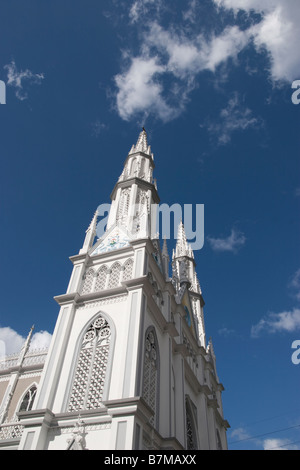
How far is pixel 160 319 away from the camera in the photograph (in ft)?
51.0

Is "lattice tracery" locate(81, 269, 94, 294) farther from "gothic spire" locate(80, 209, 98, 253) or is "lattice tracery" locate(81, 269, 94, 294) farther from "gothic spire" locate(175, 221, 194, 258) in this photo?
"gothic spire" locate(175, 221, 194, 258)

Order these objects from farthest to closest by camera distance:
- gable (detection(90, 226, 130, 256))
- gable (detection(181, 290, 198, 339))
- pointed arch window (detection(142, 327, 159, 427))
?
gable (detection(181, 290, 198, 339))
gable (detection(90, 226, 130, 256))
pointed arch window (detection(142, 327, 159, 427))

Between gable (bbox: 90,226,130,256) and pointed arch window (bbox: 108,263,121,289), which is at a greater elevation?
gable (bbox: 90,226,130,256)

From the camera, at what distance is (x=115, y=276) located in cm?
1582

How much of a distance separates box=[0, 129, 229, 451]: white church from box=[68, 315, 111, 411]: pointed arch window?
0.04 m

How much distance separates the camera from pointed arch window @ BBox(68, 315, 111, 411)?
11.8 meters

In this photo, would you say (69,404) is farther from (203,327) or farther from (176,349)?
(203,327)

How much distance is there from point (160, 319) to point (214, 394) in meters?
12.2

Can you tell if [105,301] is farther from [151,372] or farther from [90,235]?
[90,235]

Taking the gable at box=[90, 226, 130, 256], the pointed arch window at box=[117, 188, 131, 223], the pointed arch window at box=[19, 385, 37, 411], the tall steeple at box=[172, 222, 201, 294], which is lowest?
the pointed arch window at box=[19, 385, 37, 411]

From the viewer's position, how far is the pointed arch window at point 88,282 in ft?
51.8

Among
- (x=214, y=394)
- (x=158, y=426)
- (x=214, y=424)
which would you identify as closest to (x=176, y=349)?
(x=158, y=426)

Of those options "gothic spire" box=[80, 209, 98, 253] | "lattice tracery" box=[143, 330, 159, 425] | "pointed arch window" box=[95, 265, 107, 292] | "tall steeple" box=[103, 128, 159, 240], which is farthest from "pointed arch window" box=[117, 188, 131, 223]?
"lattice tracery" box=[143, 330, 159, 425]

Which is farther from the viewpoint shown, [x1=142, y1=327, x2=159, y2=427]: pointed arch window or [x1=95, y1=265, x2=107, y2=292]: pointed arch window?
[x1=95, y1=265, x2=107, y2=292]: pointed arch window
